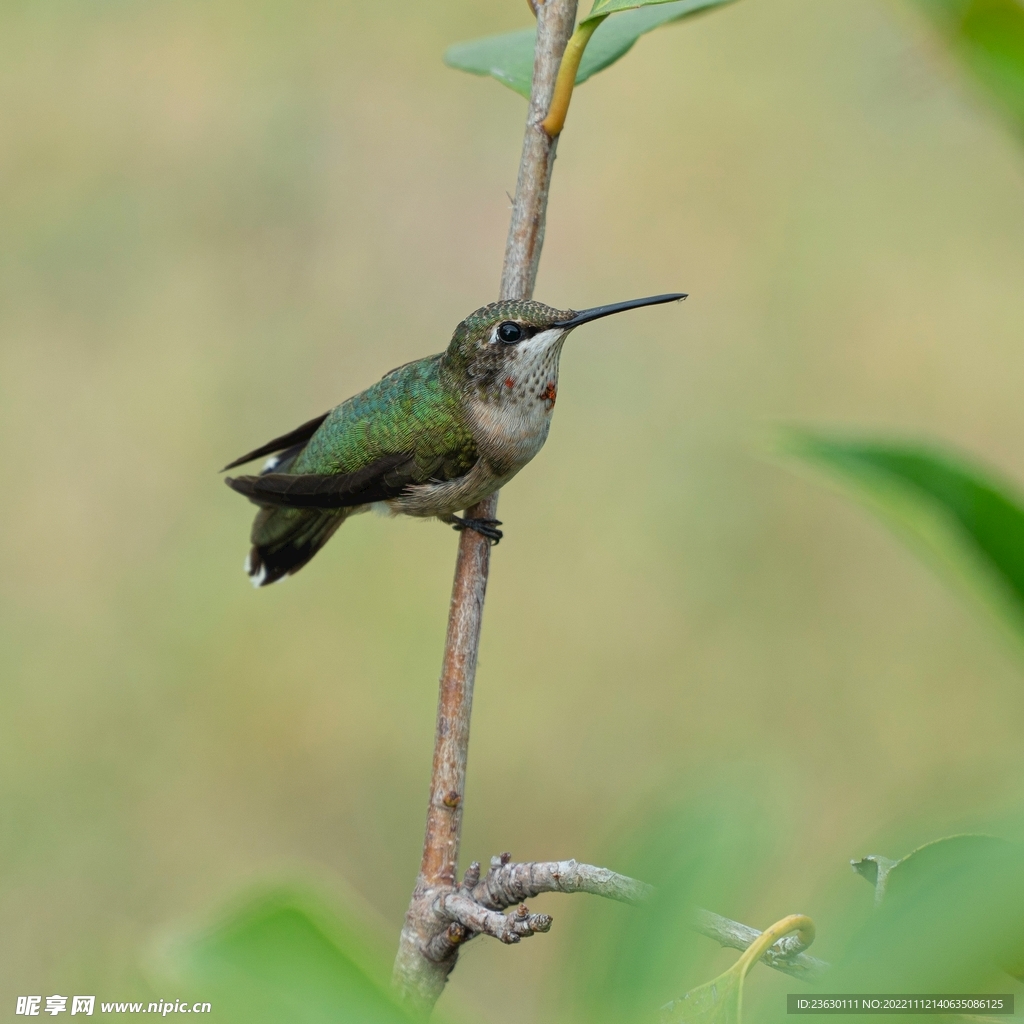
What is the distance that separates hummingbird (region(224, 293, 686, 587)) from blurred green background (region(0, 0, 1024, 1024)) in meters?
2.33

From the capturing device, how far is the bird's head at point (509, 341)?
3066 mm

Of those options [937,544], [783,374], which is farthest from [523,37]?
[783,374]

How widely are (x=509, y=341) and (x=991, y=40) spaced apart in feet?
8.14

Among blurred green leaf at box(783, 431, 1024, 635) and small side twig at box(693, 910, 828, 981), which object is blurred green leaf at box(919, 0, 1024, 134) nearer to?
blurred green leaf at box(783, 431, 1024, 635)

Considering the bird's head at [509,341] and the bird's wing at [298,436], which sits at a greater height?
the bird's head at [509,341]

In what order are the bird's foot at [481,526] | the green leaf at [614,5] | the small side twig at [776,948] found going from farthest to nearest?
the bird's foot at [481,526] < the green leaf at [614,5] < the small side twig at [776,948]

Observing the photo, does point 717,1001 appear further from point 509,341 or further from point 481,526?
point 509,341

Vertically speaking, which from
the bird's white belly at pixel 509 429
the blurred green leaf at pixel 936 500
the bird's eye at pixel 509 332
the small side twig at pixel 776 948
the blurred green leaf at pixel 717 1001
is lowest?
the small side twig at pixel 776 948

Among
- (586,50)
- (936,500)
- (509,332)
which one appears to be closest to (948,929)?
(936,500)

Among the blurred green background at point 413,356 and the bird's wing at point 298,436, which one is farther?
the blurred green background at point 413,356

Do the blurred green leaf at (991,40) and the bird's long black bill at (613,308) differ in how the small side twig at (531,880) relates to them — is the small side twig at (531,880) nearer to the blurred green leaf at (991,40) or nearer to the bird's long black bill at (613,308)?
the blurred green leaf at (991,40)

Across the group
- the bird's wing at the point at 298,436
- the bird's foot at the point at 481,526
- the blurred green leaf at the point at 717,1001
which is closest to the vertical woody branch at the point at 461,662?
the bird's foot at the point at 481,526

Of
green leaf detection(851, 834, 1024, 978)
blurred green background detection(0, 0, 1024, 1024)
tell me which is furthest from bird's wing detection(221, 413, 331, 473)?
green leaf detection(851, 834, 1024, 978)

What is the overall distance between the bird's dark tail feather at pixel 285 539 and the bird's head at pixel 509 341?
73 cm
